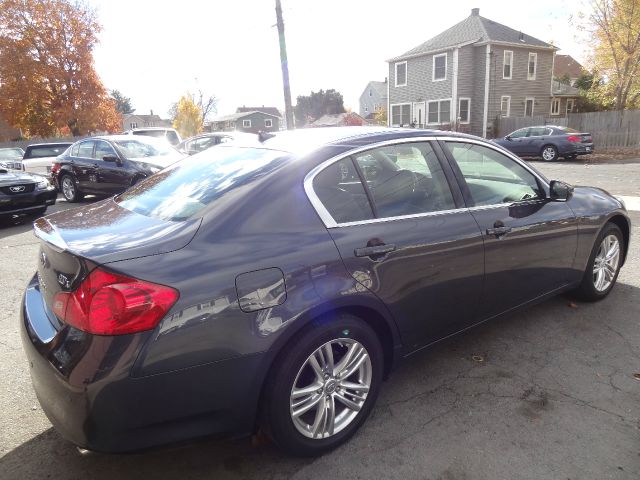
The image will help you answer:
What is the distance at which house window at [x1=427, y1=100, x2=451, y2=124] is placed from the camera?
3105 cm

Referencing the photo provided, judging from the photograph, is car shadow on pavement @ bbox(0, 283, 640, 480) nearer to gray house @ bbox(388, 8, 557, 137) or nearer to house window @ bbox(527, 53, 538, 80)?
gray house @ bbox(388, 8, 557, 137)

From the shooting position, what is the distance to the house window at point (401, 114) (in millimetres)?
33844

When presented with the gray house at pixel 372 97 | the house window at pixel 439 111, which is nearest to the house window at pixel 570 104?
the house window at pixel 439 111

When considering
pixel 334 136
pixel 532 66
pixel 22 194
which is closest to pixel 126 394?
pixel 334 136

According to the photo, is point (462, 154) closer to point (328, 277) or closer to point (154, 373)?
point (328, 277)

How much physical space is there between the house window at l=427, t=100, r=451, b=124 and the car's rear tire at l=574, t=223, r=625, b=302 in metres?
28.4

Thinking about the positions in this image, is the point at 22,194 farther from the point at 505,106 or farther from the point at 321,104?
the point at 321,104

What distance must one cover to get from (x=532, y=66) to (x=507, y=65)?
8.92 feet

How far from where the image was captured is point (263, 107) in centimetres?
9381

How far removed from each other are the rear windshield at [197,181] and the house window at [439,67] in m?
30.8

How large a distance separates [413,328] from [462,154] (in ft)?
4.16

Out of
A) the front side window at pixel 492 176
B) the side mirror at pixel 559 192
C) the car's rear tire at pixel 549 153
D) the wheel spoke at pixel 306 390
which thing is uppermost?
the front side window at pixel 492 176

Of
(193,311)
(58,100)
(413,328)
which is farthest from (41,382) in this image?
(58,100)

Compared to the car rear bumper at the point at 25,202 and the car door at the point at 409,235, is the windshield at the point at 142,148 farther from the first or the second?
the car door at the point at 409,235
